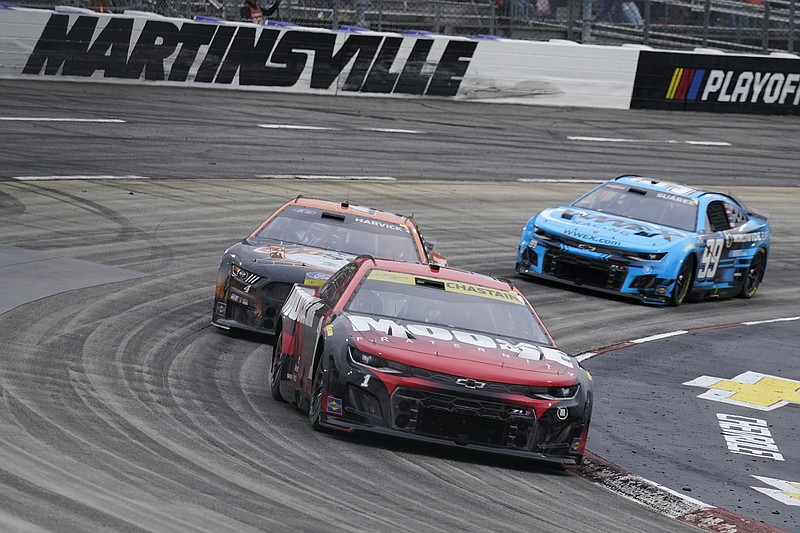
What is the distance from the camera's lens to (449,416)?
27.0ft

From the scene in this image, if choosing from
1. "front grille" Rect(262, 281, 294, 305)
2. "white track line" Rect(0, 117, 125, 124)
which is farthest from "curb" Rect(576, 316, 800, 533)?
"white track line" Rect(0, 117, 125, 124)

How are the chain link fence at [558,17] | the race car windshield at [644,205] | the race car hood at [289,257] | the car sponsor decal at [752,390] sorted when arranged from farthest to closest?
the chain link fence at [558,17] → the race car windshield at [644,205] → the race car hood at [289,257] → the car sponsor decal at [752,390]

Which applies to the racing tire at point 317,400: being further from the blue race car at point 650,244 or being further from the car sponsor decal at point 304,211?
the blue race car at point 650,244

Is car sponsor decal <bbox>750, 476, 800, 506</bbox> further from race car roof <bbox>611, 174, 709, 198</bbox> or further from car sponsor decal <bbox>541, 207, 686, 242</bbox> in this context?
race car roof <bbox>611, 174, 709, 198</bbox>

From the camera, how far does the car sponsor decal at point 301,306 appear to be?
9539mm

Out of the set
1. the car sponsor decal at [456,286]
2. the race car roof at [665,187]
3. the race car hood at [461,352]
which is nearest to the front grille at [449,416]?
the race car hood at [461,352]

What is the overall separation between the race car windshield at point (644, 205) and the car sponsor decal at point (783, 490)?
7615mm

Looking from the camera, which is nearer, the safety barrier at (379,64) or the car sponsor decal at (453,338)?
the car sponsor decal at (453,338)

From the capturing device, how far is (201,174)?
20672mm

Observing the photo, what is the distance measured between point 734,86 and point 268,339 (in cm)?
2311

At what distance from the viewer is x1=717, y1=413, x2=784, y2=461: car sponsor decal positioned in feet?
32.8

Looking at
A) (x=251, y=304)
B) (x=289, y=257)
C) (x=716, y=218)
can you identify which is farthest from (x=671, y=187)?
(x=251, y=304)

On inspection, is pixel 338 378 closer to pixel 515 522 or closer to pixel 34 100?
pixel 515 522

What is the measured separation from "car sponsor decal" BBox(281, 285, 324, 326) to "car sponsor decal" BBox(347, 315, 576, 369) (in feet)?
2.10
